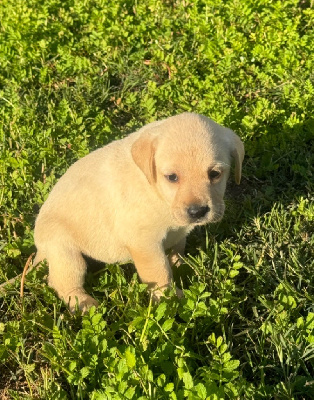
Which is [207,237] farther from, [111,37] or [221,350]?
[111,37]

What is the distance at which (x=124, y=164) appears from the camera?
365 centimetres

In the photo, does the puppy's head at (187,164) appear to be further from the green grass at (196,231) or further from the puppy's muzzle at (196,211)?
the green grass at (196,231)

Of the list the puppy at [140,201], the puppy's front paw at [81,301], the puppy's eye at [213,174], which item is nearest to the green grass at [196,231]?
the puppy's front paw at [81,301]

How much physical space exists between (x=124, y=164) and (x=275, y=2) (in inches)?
161

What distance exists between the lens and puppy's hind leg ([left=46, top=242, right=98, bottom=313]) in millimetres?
3717

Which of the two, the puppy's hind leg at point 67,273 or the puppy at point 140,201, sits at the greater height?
the puppy at point 140,201

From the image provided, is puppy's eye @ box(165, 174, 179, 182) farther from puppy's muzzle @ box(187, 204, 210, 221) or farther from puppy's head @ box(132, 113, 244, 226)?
puppy's muzzle @ box(187, 204, 210, 221)

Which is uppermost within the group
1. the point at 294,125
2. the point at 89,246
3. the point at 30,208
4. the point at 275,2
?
the point at 275,2

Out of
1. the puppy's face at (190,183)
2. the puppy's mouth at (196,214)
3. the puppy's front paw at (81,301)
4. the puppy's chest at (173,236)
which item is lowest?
the puppy's front paw at (81,301)

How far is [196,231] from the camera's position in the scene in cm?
447

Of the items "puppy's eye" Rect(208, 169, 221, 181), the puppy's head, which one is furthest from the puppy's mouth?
"puppy's eye" Rect(208, 169, 221, 181)

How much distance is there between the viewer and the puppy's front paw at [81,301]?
12.0 feet

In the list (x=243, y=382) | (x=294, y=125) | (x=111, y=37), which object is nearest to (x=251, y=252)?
(x=243, y=382)

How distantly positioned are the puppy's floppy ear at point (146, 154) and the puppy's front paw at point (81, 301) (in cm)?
100
